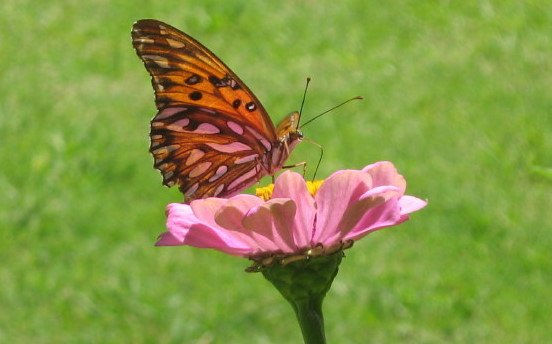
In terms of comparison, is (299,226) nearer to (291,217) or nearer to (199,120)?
(291,217)

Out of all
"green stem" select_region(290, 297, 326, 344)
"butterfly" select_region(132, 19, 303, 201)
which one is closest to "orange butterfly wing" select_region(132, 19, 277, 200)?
"butterfly" select_region(132, 19, 303, 201)

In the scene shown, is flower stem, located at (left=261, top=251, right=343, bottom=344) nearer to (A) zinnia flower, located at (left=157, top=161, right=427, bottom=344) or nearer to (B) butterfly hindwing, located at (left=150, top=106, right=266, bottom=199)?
(A) zinnia flower, located at (left=157, top=161, right=427, bottom=344)

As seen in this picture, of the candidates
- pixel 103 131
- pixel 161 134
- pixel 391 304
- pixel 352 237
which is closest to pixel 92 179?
pixel 103 131

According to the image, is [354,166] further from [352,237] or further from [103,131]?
[352,237]

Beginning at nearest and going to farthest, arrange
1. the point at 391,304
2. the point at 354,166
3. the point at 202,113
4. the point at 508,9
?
the point at 202,113
the point at 391,304
the point at 354,166
the point at 508,9

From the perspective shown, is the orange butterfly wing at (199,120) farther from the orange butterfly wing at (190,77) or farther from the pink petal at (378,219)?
the pink petal at (378,219)

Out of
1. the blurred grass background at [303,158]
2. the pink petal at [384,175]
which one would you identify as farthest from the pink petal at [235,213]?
the blurred grass background at [303,158]

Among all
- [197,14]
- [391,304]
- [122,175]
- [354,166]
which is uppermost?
[197,14]
